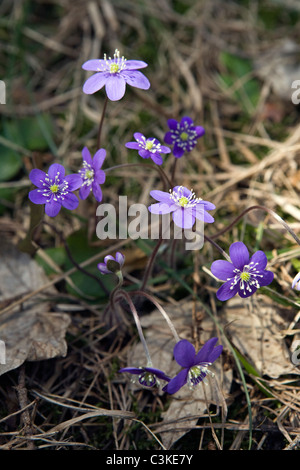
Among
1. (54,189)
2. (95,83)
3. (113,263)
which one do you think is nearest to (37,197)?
(54,189)

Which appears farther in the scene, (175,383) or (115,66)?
(115,66)

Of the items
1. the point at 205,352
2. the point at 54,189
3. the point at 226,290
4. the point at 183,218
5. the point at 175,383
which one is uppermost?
the point at 54,189

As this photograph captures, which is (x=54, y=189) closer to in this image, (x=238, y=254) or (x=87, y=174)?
(x=87, y=174)

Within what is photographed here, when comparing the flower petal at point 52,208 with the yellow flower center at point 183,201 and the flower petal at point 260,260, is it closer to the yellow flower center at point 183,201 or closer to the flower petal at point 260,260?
the yellow flower center at point 183,201

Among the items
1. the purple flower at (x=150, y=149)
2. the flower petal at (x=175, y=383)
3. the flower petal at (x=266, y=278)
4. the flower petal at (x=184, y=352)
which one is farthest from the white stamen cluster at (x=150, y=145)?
the flower petal at (x=175, y=383)

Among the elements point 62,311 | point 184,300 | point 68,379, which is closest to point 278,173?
point 184,300
